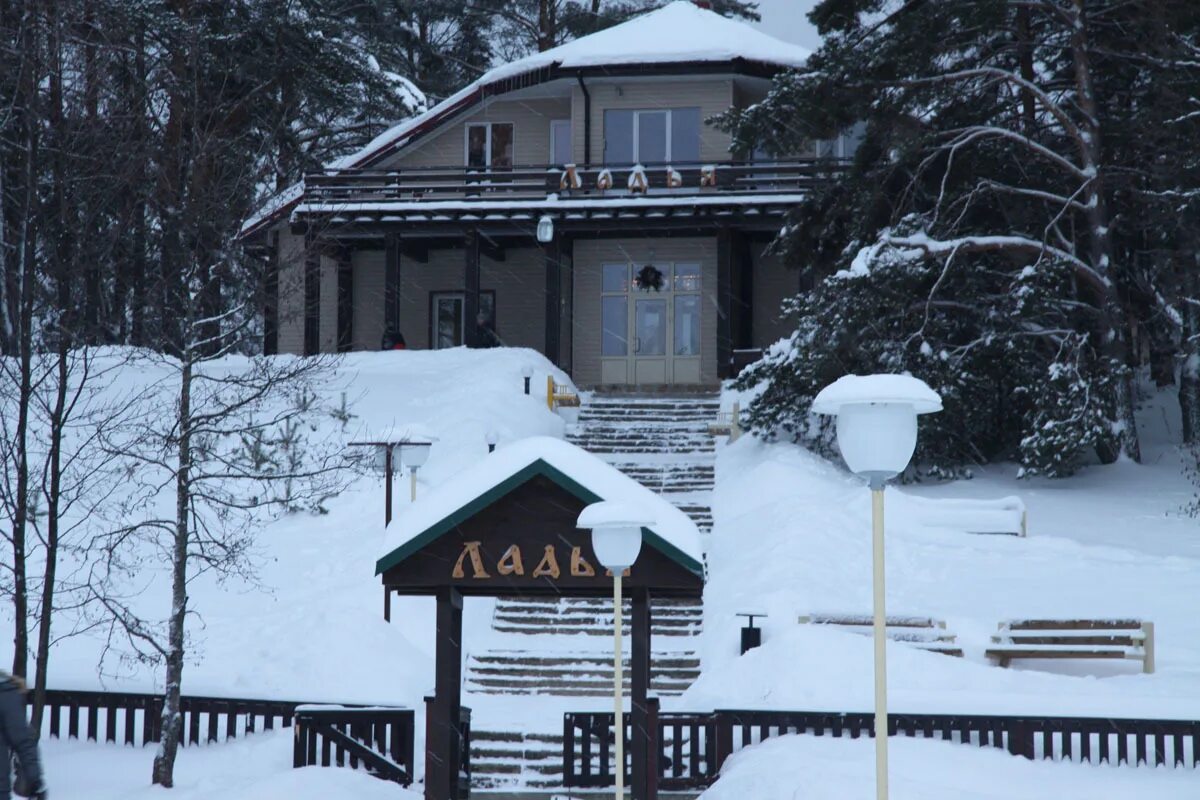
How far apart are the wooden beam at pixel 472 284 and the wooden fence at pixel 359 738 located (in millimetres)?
19115

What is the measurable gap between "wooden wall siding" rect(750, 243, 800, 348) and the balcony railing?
8.68 feet

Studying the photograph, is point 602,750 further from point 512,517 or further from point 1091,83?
point 1091,83

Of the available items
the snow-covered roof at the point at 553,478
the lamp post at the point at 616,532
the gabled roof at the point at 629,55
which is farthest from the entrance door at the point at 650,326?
the lamp post at the point at 616,532

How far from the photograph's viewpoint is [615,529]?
9969 millimetres

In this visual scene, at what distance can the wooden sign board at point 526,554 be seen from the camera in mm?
10836

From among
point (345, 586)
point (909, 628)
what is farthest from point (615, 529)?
point (345, 586)

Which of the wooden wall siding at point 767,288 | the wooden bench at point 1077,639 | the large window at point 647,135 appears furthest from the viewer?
the wooden wall siding at point 767,288

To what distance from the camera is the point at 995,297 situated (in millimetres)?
24391

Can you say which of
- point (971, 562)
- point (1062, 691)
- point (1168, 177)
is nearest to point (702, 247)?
point (1168, 177)

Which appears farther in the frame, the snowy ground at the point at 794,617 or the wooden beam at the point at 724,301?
the wooden beam at the point at 724,301

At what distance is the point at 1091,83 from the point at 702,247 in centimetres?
1108

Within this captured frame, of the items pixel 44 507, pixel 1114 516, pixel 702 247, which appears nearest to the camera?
pixel 1114 516

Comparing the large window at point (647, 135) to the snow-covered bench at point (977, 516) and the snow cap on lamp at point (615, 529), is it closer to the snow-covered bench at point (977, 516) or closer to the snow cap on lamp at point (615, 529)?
the snow-covered bench at point (977, 516)

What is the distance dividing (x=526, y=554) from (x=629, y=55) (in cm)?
2407
